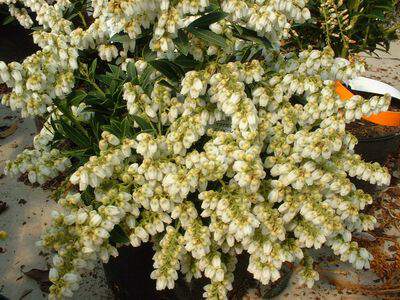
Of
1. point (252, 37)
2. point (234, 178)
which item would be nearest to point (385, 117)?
point (252, 37)

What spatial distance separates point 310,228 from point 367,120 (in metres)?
2.09

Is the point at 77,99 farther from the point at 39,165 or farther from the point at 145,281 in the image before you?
the point at 145,281

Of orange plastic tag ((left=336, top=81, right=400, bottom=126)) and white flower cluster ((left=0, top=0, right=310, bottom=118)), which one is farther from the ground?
white flower cluster ((left=0, top=0, right=310, bottom=118))

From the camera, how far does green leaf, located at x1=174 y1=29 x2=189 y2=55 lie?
6.21 feet

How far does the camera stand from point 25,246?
334 centimetres

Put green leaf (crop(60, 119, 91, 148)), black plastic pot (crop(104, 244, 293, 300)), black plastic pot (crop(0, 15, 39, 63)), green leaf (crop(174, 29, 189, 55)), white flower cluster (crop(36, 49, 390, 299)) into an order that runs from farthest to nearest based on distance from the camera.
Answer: black plastic pot (crop(0, 15, 39, 63))
black plastic pot (crop(104, 244, 293, 300))
green leaf (crop(60, 119, 91, 148))
green leaf (crop(174, 29, 189, 55))
white flower cluster (crop(36, 49, 390, 299))

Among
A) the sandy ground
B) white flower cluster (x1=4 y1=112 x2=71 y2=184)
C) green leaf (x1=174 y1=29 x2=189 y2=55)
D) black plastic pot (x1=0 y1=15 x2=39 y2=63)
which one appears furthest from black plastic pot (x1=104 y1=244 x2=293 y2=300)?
black plastic pot (x1=0 y1=15 x2=39 y2=63)

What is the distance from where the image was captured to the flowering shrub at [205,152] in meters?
1.72

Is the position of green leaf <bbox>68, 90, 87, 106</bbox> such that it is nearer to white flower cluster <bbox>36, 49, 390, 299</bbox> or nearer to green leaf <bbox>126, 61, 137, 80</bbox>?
green leaf <bbox>126, 61, 137, 80</bbox>

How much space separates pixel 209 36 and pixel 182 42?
118 mm

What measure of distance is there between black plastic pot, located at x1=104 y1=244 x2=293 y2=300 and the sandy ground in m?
0.27

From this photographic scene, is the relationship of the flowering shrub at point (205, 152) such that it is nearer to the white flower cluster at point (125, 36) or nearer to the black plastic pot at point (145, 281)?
the white flower cluster at point (125, 36)

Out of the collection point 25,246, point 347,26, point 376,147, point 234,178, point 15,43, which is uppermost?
point 234,178

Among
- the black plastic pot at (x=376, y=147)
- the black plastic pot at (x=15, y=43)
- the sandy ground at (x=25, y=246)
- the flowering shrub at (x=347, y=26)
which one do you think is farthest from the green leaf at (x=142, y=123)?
the black plastic pot at (x=15, y=43)
